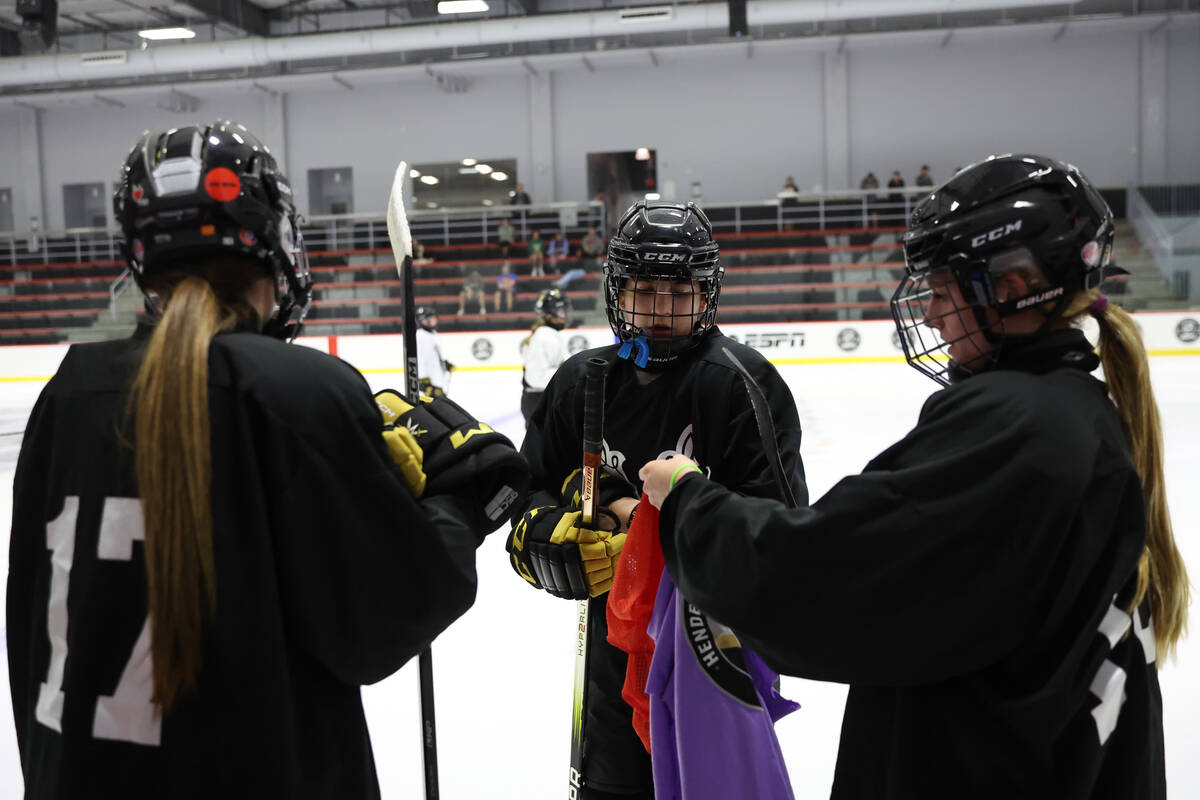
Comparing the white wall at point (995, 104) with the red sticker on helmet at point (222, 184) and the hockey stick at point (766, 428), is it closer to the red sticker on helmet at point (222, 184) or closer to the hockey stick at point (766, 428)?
the hockey stick at point (766, 428)

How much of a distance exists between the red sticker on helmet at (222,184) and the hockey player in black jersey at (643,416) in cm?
74

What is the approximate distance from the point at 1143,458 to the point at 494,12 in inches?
651

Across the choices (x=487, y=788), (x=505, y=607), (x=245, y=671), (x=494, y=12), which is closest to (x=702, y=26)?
(x=494, y=12)

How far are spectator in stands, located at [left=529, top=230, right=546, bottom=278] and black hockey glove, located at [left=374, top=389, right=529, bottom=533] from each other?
13668mm

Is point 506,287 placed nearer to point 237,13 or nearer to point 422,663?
point 237,13

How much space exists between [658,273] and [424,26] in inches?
571

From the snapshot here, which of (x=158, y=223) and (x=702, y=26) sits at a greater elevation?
(x=702, y=26)

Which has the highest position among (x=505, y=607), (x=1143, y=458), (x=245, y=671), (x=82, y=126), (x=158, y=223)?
(x=82, y=126)

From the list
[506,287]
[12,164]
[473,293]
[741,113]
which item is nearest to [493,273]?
[506,287]

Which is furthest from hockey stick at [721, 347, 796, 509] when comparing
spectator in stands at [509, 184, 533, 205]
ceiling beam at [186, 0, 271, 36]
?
spectator in stands at [509, 184, 533, 205]

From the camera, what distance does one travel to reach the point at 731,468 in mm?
1613

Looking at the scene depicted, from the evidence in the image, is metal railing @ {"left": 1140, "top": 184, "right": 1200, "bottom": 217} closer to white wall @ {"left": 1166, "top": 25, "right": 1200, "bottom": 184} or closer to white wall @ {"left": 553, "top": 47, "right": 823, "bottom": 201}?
white wall @ {"left": 1166, "top": 25, "right": 1200, "bottom": 184}

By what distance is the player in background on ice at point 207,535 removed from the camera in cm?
84

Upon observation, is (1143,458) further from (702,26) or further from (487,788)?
(702,26)
